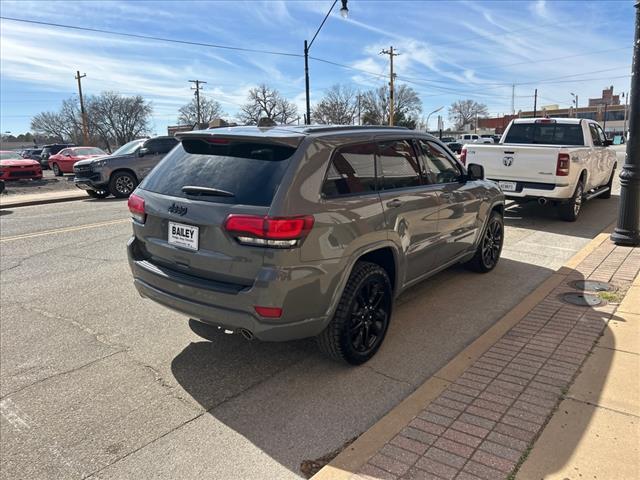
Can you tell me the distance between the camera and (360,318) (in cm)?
367

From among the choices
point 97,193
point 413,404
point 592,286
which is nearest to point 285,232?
point 413,404

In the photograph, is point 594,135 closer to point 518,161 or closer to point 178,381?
point 518,161

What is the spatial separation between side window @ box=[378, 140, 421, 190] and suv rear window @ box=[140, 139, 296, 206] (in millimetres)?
1011

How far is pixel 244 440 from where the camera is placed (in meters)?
2.89

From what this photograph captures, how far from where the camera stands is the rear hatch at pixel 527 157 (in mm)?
8828

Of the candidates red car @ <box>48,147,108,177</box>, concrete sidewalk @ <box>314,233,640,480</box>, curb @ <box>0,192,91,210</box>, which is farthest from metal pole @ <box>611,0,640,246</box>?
red car @ <box>48,147,108,177</box>

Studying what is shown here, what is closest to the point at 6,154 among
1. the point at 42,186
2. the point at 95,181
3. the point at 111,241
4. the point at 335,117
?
the point at 42,186

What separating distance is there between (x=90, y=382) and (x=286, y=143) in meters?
2.27

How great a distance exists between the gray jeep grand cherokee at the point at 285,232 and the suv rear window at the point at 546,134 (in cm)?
762

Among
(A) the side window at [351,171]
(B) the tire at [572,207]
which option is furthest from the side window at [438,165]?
(B) the tire at [572,207]

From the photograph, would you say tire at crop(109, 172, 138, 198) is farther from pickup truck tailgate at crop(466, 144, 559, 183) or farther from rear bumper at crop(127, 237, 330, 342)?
rear bumper at crop(127, 237, 330, 342)

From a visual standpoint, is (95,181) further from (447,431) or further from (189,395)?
(447,431)

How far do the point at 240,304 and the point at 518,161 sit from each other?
7581 mm

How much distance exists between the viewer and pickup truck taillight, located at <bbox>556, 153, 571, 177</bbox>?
8.70 metres
